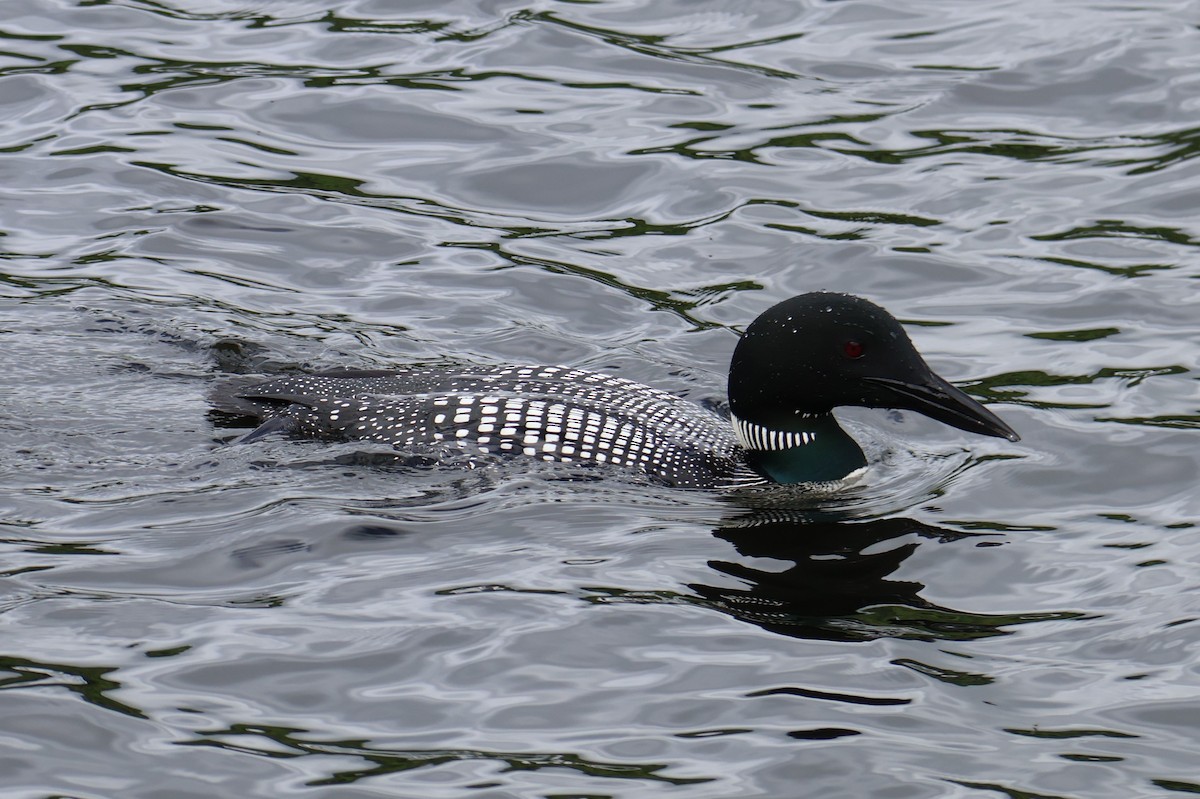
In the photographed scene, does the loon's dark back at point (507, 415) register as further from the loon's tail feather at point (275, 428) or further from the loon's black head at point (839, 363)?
the loon's black head at point (839, 363)

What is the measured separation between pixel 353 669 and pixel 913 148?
5401 mm

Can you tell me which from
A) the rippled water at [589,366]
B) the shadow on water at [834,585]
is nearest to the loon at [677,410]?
the rippled water at [589,366]

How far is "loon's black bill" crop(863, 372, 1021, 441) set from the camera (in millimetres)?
6430

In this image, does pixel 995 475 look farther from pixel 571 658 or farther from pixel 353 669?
pixel 353 669

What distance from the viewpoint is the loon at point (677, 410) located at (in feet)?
21.6

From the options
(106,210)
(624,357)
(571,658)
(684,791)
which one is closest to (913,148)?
(624,357)

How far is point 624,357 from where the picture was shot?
310 inches

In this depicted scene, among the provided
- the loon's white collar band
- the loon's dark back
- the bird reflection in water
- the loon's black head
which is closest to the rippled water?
the bird reflection in water

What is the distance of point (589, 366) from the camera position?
7.81 m

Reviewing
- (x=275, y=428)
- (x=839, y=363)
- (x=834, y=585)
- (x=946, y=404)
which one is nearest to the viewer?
(x=834, y=585)

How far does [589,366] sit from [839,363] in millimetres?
1482

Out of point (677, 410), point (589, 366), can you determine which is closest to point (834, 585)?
point (677, 410)

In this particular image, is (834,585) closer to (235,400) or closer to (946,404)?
Result: (946,404)

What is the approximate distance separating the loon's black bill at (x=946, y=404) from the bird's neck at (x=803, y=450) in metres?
0.29
